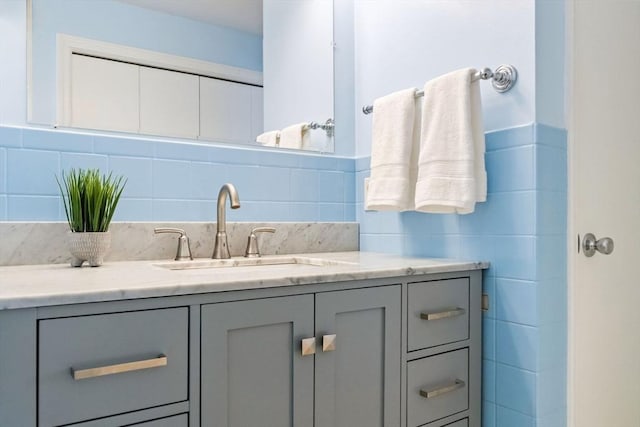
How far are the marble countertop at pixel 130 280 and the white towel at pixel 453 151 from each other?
A: 0.18 meters

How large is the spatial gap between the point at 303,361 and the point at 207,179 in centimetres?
77

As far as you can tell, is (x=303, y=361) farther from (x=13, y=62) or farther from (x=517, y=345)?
(x=13, y=62)

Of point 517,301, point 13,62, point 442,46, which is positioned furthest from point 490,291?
point 13,62

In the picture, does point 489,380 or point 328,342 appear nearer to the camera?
point 328,342

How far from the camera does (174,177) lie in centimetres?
154

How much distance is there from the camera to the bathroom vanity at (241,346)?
0.80 m

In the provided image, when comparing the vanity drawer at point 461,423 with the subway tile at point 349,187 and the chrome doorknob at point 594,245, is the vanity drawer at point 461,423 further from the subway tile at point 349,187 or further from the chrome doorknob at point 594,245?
the subway tile at point 349,187

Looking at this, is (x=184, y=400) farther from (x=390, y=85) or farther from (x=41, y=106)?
(x=390, y=85)

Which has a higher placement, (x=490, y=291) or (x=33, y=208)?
(x=33, y=208)

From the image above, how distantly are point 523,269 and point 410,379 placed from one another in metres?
0.43

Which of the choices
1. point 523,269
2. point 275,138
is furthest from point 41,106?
point 523,269

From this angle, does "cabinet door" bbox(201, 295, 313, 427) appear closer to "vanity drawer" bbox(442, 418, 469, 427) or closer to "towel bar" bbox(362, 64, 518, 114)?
"vanity drawer" bbox(442, 418, 469, 427)

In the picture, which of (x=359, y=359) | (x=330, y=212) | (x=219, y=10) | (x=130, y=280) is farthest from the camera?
(x=330, y=212)

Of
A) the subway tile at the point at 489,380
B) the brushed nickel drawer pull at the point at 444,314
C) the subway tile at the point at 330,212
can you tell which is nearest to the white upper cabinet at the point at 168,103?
the subway tile at the point at 330,212
